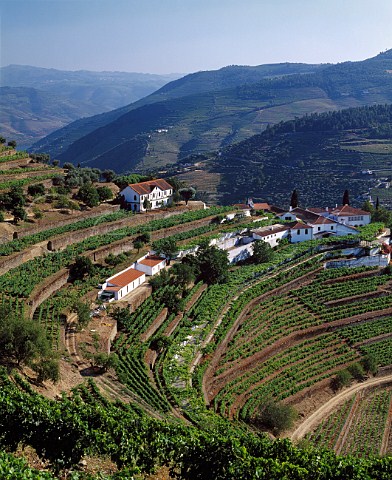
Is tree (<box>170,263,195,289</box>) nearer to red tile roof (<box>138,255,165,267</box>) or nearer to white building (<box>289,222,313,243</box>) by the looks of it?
red tile roof (<box>138,255,165,267</box>)

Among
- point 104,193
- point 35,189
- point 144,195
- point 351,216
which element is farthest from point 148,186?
point 351,216

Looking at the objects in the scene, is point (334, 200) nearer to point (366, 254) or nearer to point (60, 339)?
point (366, 254)

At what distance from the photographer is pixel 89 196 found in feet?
168

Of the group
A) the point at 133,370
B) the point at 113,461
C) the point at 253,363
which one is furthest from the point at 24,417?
the point at 253,363

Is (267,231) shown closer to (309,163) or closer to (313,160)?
(309,163)

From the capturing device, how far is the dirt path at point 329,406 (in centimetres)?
3050

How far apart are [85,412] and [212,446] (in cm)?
445

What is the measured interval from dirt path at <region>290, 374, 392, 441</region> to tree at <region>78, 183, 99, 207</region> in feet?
93.2

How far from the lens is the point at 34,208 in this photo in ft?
155

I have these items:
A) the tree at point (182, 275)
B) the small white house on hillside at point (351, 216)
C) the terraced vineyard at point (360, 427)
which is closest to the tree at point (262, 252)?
the tree at point (182, 275)

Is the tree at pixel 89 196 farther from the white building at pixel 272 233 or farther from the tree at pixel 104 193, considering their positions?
the white building at pixel 272 233

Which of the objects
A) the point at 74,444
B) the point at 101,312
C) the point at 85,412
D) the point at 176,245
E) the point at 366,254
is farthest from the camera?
the point at 366,254

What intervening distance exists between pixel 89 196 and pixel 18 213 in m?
9.25

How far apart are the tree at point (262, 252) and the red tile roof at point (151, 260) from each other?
9.79 m
